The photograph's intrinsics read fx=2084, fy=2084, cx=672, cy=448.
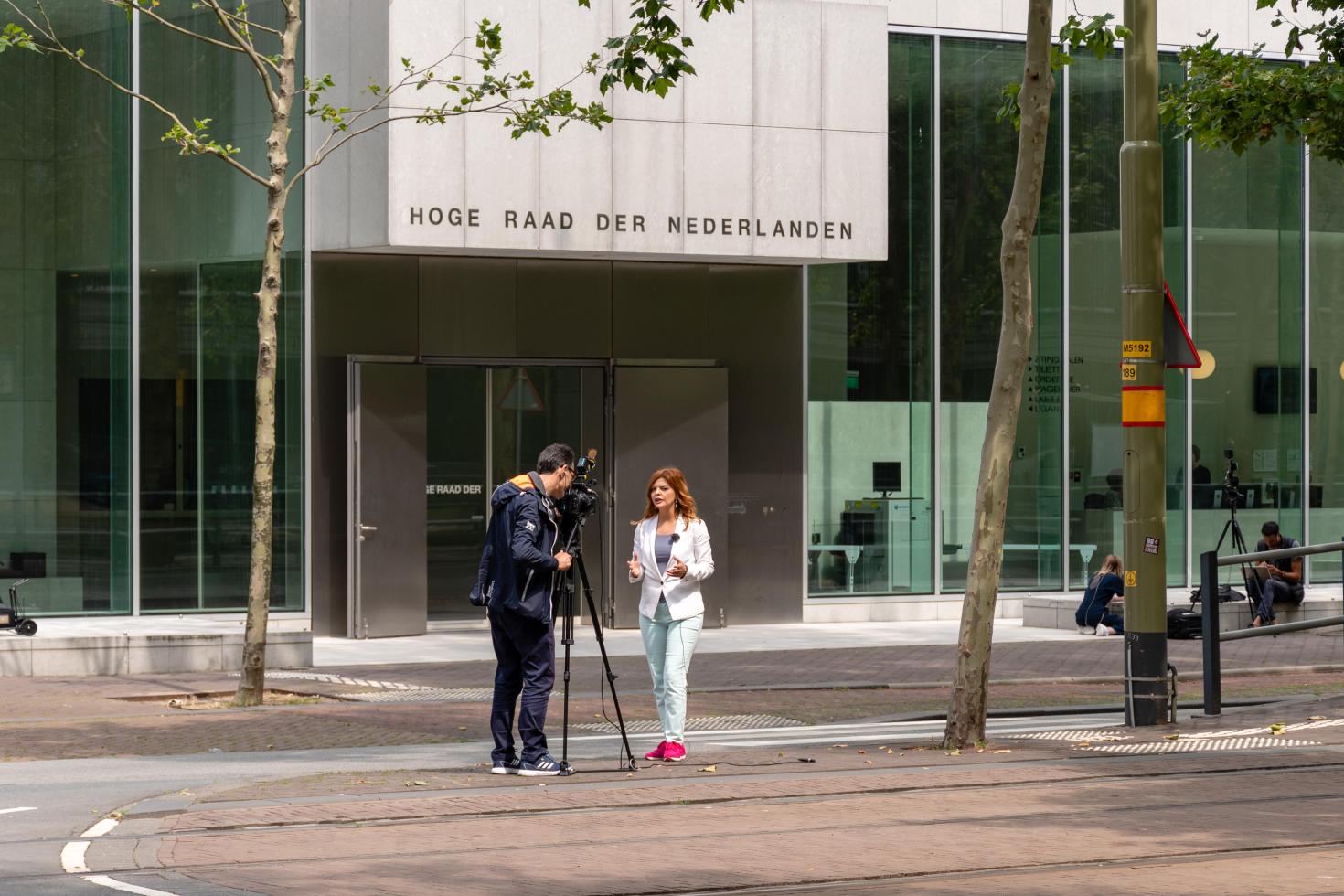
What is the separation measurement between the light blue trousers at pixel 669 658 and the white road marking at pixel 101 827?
340 centimetres

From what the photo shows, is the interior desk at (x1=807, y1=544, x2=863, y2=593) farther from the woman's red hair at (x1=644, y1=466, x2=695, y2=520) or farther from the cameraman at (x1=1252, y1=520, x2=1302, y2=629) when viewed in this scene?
the woman's red hair at (x1=644, y1=466, x2=695, y2=520)

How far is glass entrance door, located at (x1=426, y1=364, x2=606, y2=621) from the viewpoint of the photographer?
75.6 ft

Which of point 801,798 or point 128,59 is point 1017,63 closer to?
point 128,59

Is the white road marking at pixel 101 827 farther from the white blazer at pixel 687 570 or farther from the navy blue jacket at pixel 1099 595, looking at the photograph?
the navy blue jacket at pixel 1099 595

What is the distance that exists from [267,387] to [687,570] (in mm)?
5415

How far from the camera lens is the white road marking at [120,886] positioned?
8117mm

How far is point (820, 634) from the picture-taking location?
2339 centimetres

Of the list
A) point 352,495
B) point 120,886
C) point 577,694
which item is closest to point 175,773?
point 120,886

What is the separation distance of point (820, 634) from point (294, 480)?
6064 mm

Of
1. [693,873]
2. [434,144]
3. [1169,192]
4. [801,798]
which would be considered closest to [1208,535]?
[1169,192]

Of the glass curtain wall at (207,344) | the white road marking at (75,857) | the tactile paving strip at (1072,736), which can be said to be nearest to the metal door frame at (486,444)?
the glass curtain wall at (207,344)

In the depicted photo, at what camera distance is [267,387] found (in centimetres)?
1634

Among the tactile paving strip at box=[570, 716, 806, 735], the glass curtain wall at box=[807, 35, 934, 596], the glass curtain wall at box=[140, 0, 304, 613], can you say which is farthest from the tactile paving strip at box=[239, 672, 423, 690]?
the glass curtain wall at box=[807, 35, 934, 596]

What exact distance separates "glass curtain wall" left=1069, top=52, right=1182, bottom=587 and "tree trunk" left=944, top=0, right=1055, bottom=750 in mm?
13697
